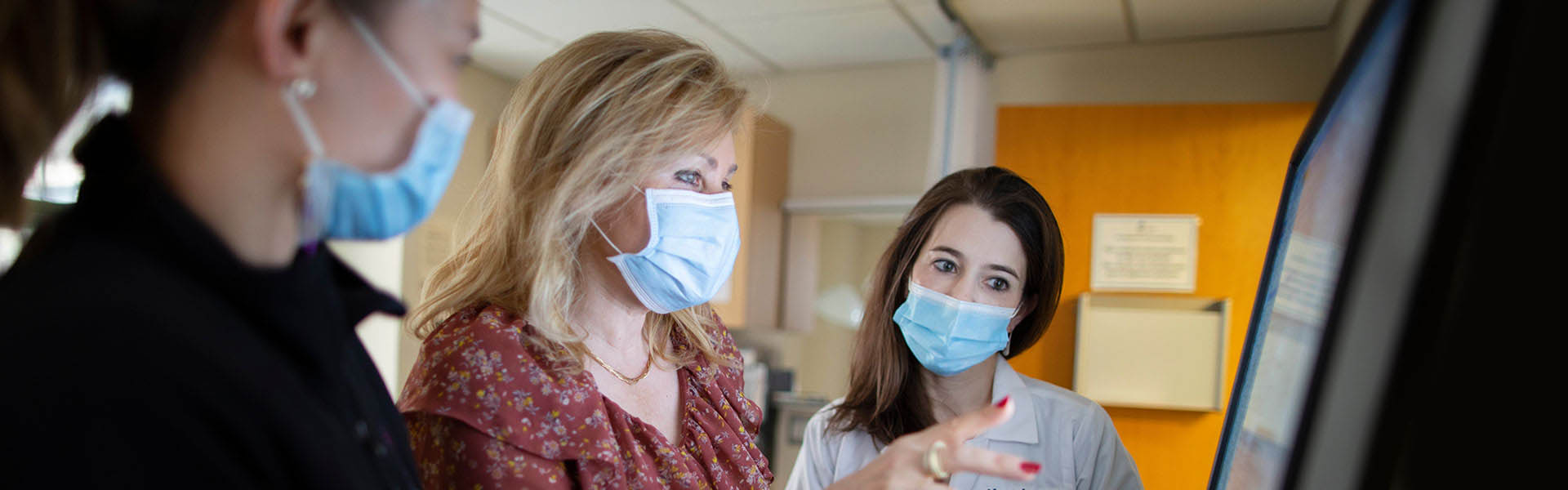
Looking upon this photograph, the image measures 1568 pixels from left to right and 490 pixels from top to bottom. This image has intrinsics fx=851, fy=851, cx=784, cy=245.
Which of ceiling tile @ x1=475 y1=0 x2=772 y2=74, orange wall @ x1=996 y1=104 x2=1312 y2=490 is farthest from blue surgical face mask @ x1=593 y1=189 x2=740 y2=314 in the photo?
ceiling tile @ x1=475 y1=0 x2=772 y2=74

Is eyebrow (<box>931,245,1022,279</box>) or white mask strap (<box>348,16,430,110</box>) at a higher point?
white mask strap (<box>348,16,430,110</box>)

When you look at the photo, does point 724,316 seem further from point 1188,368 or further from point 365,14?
point 365,14

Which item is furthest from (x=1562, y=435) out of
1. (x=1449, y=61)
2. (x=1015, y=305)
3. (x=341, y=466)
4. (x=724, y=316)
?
(x=724, y=316)

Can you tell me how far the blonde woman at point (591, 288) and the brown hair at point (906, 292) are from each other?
346 mm

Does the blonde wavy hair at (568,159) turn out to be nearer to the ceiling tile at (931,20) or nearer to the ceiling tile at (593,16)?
the ceiling tile at (593,16)

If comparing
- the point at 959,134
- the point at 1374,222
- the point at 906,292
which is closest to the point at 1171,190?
the point at 959,134

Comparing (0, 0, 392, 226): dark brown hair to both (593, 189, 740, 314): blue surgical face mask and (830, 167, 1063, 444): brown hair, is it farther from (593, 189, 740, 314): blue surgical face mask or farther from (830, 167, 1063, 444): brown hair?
(830, 167, 1063, 444): brown hair

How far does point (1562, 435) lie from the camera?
28 cm

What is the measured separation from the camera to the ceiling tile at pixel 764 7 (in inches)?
117

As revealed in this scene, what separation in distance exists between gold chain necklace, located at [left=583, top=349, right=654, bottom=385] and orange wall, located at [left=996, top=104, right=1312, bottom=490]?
1.36 metres

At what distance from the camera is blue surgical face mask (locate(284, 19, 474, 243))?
1.71ft

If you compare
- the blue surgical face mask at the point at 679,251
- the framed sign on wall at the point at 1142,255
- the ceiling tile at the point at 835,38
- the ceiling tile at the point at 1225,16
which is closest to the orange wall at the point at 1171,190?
the framed sign on wall at the point at 1142,255

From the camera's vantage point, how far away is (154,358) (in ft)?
1.44

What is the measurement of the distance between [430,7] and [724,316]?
2999mm
